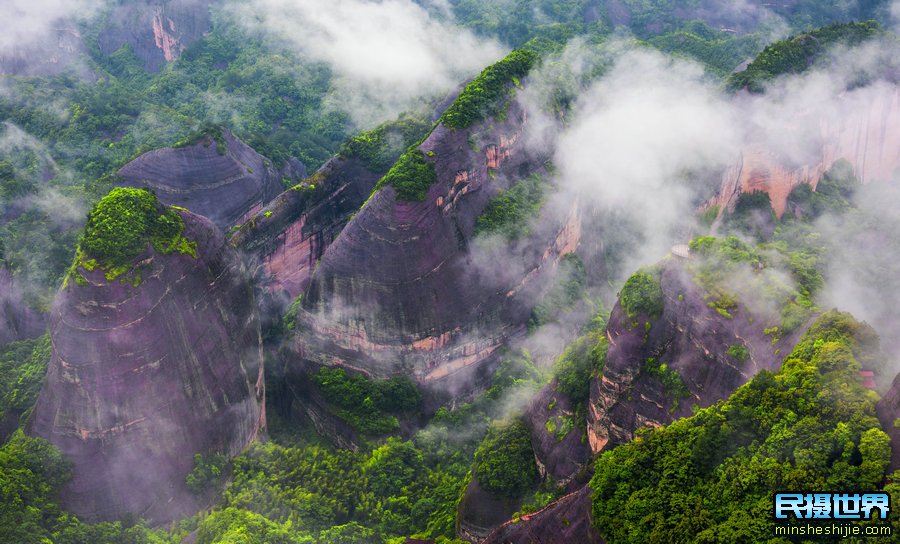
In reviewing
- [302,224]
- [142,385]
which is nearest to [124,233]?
[142,385]

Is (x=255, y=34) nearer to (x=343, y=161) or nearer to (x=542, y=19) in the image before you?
(x=542, y=19)

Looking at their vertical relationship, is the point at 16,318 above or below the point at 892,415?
below

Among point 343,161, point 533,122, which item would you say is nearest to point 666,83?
point 533,122

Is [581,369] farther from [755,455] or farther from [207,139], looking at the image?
[207,139]

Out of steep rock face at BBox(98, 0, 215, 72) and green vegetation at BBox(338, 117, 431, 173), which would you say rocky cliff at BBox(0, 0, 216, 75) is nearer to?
steep rock face at BBox(98, 0, 215, 72)

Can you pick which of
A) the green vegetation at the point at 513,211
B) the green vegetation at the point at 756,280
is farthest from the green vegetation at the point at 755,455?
the green vegetation at the point at 513,211

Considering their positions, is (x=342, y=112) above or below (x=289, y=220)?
above

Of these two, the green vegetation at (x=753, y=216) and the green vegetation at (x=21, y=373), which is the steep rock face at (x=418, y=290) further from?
the green vegetation at (x=21, y=373)
